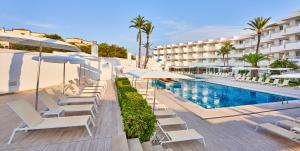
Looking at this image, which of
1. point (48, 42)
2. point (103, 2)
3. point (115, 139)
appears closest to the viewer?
point (115, 139)

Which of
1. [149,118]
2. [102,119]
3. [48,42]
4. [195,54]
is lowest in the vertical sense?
[102,119]

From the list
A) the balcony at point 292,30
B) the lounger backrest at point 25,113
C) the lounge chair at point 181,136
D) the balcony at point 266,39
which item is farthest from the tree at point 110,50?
the lounge chair at point 181,136

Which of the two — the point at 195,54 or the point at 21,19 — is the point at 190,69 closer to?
the point at 195,54

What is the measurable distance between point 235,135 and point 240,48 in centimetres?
4623

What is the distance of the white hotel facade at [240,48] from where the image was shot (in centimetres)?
2888

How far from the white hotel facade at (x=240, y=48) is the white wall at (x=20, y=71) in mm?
31831

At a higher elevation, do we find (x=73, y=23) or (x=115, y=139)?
(x=73, y=23)

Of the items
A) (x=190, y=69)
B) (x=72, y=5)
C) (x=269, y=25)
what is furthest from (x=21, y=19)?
(x=190, y=69)

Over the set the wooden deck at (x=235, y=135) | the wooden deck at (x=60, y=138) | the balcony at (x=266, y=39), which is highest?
the balcony at (x=266, y=39)

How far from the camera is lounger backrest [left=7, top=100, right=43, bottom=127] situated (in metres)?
4.13

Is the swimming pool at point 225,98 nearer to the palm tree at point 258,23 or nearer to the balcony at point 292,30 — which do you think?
the palm tree at point 258,23

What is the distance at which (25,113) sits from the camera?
4.26 metres

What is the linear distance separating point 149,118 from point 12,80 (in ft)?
33.6

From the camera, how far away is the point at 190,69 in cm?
5991
